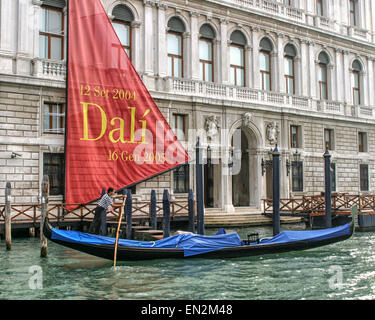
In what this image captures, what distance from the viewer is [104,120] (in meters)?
15.2

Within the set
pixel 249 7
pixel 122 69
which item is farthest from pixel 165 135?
pixel 249 7

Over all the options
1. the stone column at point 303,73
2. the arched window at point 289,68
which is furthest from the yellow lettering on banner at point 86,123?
the stone column at point 303,73

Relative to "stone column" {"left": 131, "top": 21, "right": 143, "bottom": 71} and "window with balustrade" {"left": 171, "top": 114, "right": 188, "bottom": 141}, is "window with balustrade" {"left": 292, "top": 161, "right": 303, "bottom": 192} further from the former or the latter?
"stone column" {"left": 131, "top": 21, "right": 143, "bottom": 71}

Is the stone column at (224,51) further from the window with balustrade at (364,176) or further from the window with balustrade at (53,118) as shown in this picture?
the window with balustrade at (364,176)

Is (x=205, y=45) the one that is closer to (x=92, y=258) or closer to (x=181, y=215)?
(x=181, y=215)

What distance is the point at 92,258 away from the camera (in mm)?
10492

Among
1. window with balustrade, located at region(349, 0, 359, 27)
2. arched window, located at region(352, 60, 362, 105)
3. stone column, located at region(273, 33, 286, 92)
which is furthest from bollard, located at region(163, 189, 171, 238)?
window with balustrade, located at region(349, 0, 359, 27)

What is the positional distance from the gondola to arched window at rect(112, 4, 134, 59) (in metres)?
9.66

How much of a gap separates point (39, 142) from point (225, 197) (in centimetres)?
759

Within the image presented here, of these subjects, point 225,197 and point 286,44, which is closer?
point 225,197

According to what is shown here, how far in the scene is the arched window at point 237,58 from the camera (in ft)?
66.1

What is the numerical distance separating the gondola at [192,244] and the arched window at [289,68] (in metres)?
11.7

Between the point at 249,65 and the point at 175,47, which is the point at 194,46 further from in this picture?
the point at 249,65

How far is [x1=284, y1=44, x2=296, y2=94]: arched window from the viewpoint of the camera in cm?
2188
